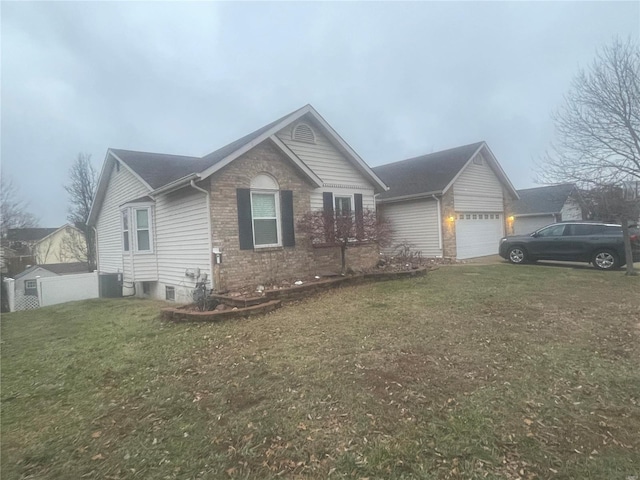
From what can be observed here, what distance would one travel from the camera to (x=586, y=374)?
14.1 ft

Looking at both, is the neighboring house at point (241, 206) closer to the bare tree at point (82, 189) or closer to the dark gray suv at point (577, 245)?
the dark gray suv at point (577, 245)

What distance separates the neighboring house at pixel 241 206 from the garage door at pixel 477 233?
21.9ft

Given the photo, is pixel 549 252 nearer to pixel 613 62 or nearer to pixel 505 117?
pixel 613 62

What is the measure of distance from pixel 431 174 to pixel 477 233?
13.0ft

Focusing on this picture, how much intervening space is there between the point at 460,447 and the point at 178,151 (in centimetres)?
7210

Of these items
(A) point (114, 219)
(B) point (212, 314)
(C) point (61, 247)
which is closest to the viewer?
(B) point (212, 314)

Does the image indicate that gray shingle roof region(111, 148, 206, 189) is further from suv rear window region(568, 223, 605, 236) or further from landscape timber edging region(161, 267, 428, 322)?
suv rear window region(568, 223, 605, 236)

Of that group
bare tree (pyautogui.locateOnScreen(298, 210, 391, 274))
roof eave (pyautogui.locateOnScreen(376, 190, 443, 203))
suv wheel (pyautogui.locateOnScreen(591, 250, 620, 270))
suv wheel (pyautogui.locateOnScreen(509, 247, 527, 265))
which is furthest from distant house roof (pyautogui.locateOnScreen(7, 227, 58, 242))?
suv wheel (pyautogui.locateOnScreen(591, 250, 620, 270))

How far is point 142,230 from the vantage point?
12.4 m

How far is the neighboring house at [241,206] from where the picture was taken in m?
9.53

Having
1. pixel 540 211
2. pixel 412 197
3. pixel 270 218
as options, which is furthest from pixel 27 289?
pixel 540 211

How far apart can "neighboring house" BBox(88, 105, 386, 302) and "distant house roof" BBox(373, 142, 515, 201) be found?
16.4 feet

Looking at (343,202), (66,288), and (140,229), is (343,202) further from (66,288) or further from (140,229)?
(66,288)

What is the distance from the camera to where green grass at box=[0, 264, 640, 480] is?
9.54 ft
